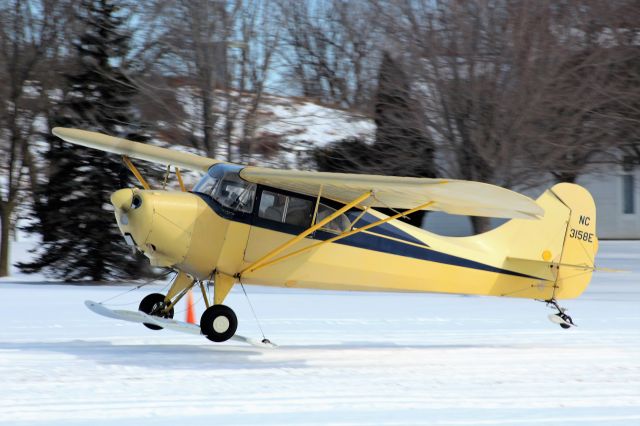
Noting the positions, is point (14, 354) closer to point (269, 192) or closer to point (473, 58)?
point (269, 192)

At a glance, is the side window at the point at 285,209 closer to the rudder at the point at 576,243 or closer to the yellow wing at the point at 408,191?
the yellow wing at the point at 408,191

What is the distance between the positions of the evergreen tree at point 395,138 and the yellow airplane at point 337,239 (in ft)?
23.9

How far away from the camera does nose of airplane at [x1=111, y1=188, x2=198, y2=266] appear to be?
8.98 m

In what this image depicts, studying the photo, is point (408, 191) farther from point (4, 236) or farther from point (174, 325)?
point (4, 236)

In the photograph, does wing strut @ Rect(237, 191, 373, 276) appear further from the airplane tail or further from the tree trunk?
the tree trunk

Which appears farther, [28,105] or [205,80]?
[28,105]

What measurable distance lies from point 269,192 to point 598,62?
1214 centimetres

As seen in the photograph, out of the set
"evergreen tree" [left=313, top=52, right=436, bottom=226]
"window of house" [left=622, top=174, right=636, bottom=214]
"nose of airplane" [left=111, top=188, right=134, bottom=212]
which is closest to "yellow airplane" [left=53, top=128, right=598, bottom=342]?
"nose of airplane" [left=111, top=188, right=134, bottom=212]

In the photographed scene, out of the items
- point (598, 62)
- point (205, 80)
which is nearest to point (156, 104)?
point (205, 80)

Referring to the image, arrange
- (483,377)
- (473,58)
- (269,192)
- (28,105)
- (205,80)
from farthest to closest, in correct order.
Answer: (28,105) → (205,80) → (473,58) → (269,192) → (483,377)

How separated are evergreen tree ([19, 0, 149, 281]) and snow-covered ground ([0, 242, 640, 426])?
4.91m

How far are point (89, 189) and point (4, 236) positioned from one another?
2.76m

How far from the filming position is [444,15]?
1828cm

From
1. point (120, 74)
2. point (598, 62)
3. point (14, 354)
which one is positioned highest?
point (598, 62)
